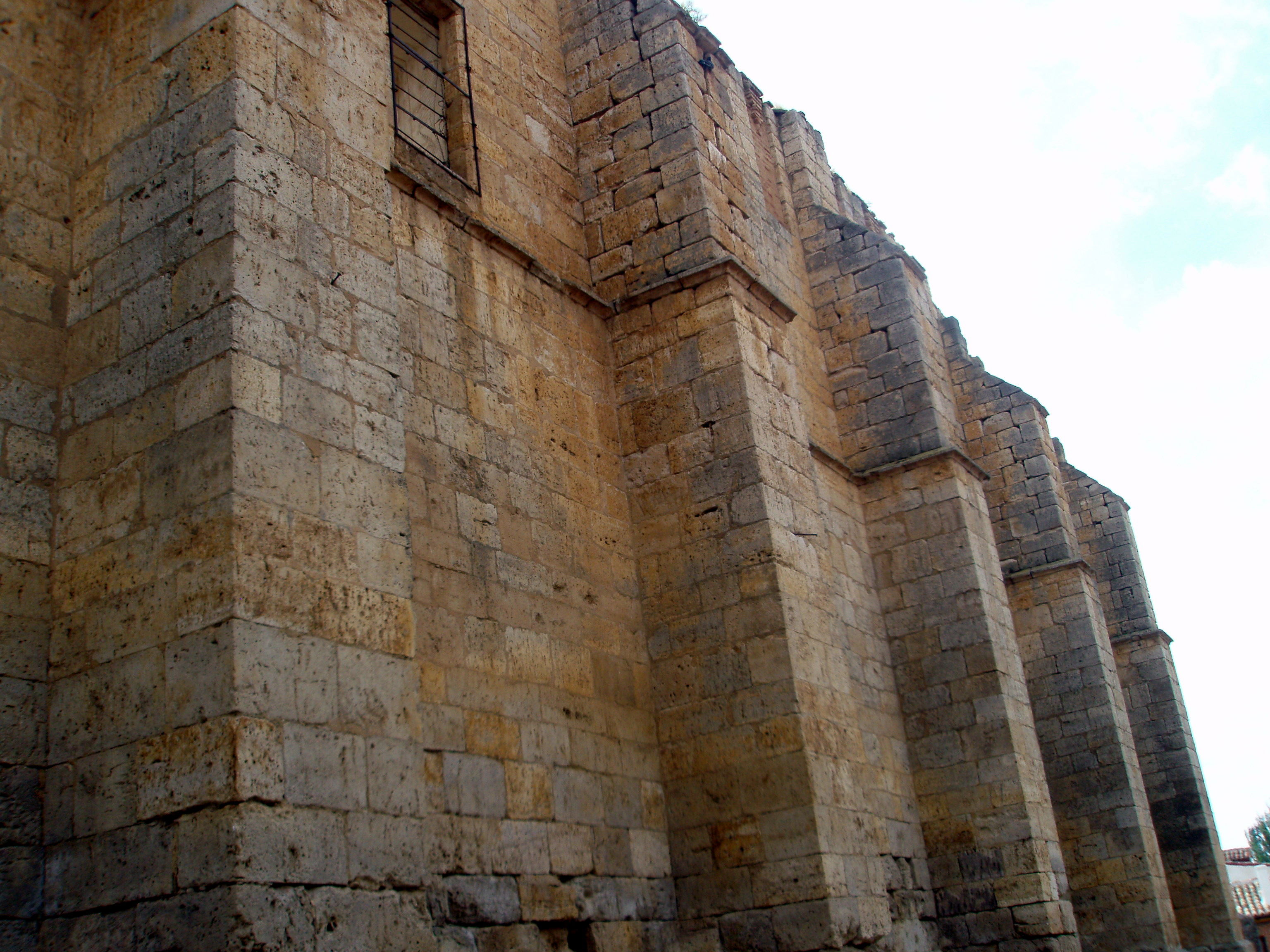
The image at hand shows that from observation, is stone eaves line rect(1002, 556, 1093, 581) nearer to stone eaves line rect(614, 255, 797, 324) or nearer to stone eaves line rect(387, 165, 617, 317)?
stone eaves line rect(614, 255, 797, 324)

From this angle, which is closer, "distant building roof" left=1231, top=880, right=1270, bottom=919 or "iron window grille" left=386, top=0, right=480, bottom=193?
"iron window grille" left=386, top=0, right=480, bottom=193

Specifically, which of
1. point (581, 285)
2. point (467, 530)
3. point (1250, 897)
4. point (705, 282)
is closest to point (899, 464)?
point (705, 282)

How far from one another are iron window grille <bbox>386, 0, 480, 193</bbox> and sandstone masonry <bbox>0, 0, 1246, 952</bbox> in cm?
7

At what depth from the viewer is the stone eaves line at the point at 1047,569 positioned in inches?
514

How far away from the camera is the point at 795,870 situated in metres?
6.64

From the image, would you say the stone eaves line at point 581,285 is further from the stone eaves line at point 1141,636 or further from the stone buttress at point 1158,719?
the stone eaves line at point 1141,636

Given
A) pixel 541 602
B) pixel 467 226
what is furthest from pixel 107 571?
pixel 467 226

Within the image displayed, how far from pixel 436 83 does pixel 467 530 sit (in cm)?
325

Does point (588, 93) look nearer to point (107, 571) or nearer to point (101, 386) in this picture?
point (101, 386)

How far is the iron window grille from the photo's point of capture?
7.67m

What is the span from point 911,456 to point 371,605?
6.73m

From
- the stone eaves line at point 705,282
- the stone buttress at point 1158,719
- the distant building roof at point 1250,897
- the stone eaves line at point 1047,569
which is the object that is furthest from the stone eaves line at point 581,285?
the distant building roof at point 1250,897

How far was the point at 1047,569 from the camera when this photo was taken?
13.2 m

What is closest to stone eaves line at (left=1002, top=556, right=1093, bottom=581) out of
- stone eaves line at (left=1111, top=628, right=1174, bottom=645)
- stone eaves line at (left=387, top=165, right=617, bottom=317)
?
stone eaves line at (left=1111, top=628, right=1174, bottom=645)
